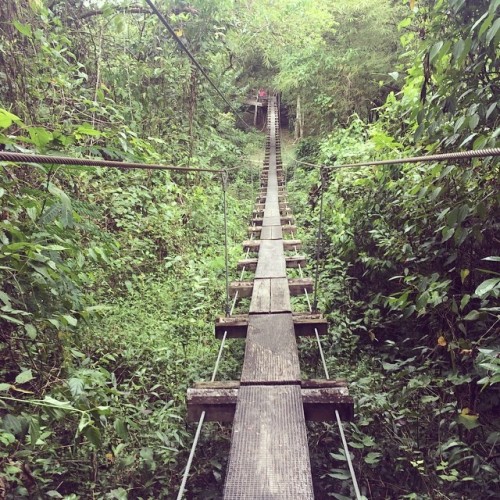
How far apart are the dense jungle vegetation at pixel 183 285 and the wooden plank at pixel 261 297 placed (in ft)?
1.32

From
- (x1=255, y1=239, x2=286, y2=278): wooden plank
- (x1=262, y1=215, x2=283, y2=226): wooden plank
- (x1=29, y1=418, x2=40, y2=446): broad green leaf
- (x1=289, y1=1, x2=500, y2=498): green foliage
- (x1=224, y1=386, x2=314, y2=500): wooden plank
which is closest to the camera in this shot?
(x1=29, y1=418, x2=40, y2=446): broad green leaf

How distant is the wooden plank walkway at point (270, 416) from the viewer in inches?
50.0

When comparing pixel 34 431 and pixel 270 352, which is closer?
pixel 34 431

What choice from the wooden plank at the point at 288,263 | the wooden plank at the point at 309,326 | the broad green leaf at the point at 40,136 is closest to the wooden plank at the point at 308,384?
the wooden plank at the point at 309,326

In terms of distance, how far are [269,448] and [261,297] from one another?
1.41m

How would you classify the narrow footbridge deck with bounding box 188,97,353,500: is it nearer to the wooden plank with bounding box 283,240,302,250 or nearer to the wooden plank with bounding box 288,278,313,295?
the wooden plank with bounding box 288,278,313,295

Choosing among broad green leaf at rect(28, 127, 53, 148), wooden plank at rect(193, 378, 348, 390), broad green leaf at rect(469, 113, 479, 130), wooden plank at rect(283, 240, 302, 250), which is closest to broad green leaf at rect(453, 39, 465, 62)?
broad green leaf at rect(469, 113, 479, 130)

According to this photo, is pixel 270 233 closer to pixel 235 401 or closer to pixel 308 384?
pixel 308 384

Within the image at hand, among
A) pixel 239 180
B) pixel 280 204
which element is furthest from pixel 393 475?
pixel 239 180

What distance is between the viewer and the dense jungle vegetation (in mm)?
1539

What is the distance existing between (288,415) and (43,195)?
4.46 feet

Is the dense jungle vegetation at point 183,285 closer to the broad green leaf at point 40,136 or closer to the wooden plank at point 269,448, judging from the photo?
the broad green leaf at point 40,136

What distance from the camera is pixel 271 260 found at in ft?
11.8

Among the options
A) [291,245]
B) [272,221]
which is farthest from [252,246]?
[272,221]
